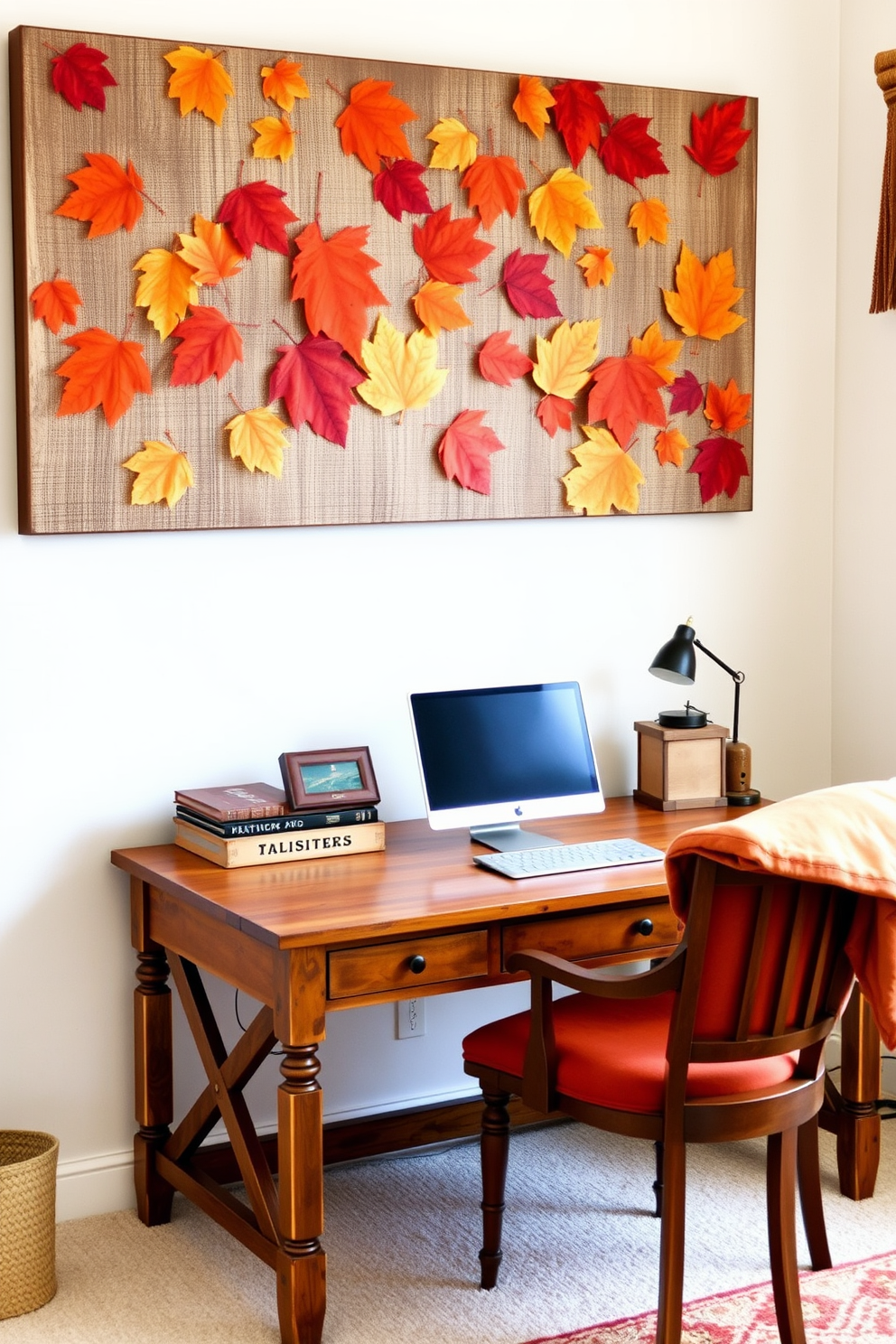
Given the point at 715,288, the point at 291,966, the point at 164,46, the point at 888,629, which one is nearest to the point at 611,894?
the point at 291,966

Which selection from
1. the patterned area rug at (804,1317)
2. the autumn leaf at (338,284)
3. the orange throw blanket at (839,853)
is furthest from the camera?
the autumn leaf at (338,284)

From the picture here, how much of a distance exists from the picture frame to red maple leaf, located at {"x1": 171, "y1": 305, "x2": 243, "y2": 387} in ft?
2.29

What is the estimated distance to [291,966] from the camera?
7.15 feet

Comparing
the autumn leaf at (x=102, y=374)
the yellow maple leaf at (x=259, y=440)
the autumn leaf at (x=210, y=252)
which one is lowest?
the yellow maple leaf at (x=259, y=440)

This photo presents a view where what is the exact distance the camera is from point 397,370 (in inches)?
112

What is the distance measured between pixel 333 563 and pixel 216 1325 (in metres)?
1.36

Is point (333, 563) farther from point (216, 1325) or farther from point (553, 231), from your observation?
point (216, 1325)

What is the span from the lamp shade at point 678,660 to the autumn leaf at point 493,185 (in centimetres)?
89

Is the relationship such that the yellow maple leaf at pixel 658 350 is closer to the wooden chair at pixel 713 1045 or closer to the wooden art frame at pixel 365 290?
the wooden art frame at pixel 365 290

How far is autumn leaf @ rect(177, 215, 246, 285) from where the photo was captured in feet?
8.69

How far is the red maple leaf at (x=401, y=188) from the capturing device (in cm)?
281

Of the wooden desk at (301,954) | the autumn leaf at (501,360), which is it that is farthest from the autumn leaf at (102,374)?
the wooden desk at (301,954)

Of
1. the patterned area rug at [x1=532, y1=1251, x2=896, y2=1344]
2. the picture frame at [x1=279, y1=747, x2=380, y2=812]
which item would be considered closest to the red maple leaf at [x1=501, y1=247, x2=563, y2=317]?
the picture frame at [x1=279, y1=747, x2=380, y2=812]

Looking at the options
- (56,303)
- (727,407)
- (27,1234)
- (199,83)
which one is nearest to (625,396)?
(727,407)
